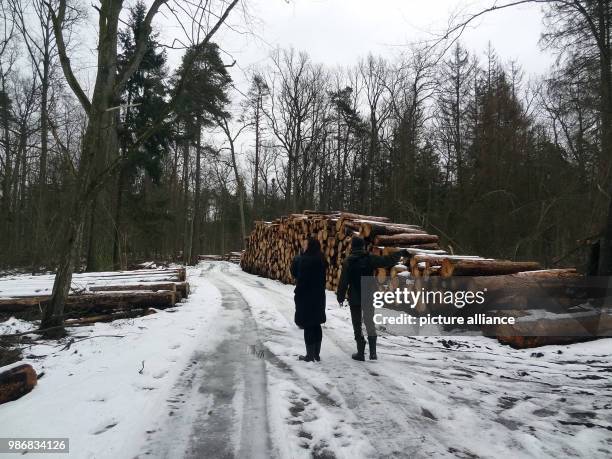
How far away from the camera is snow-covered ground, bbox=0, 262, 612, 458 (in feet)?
10.0

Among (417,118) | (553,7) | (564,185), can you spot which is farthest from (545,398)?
(417,118)

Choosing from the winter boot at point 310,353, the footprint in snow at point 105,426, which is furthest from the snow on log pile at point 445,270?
the footprint in snow at point 105,426

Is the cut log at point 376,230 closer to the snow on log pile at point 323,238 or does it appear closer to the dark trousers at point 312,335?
the snow on log pile at point 323,238

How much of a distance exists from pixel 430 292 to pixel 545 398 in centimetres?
353

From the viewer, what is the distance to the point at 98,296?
7797mm

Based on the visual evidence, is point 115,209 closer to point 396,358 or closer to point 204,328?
point 204,328

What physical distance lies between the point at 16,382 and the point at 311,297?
3340mm

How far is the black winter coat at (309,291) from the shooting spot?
537cm

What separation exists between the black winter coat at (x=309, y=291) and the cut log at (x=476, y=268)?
271cm

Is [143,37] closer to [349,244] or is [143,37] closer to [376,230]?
[376,230]

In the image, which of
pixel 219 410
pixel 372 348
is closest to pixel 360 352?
pixel 372 348

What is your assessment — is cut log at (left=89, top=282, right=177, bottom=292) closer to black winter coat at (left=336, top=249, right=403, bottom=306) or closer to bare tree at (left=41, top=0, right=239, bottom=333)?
bare tree at (left=41, top=0, right=239, bottom=333)

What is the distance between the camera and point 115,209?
1861 centimetres

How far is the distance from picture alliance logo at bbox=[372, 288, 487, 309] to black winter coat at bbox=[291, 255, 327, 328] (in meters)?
1.56
